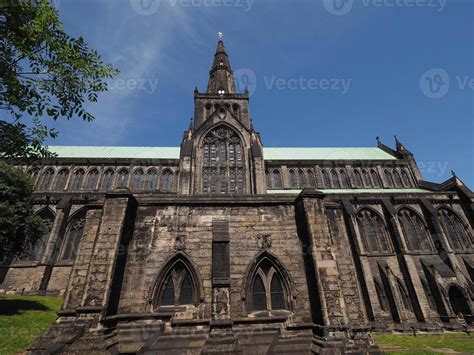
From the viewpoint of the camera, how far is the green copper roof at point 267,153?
3359cm

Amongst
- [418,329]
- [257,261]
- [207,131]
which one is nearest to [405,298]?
[418,329]

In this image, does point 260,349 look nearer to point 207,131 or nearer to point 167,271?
point 167,271

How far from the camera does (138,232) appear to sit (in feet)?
30.3

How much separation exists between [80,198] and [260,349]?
82.3ft

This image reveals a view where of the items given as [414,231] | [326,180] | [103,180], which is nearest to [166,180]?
[103,180]

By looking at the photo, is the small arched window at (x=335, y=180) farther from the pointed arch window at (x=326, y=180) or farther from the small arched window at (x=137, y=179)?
the small arched window at (x=137, y=179)

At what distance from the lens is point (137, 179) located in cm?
2964

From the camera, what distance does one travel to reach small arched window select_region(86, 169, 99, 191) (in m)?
28.4

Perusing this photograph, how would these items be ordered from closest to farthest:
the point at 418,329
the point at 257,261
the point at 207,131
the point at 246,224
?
the point at 257,261, the point at 246,224, the point at 418,329, the point at 207,131

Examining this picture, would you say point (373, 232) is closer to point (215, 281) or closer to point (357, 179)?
point (357, 179)

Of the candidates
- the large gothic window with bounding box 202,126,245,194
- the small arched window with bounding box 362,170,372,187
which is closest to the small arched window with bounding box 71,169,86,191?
the large gothic window with bounding box 202,126,245,194

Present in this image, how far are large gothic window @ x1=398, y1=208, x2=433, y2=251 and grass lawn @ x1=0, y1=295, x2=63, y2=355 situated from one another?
29455 mm

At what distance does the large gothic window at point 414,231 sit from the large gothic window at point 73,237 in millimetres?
32669

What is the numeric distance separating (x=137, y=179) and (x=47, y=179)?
35.3 feet
